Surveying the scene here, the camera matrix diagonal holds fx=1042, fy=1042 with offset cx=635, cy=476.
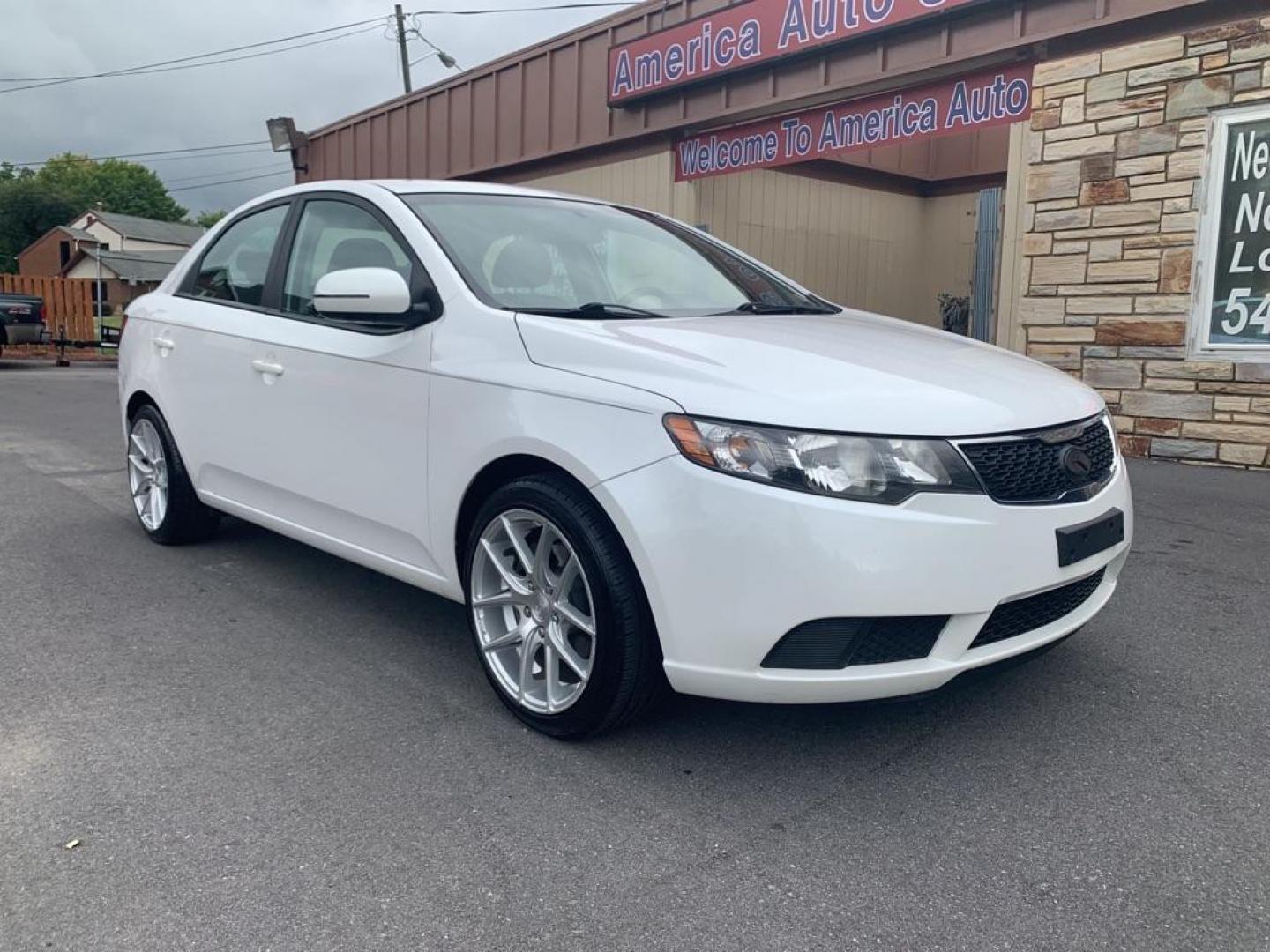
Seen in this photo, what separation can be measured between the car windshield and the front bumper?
0.92 meters

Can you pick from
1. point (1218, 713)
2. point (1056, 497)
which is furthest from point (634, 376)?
point (1218, 713)

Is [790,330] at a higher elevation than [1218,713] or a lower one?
higher

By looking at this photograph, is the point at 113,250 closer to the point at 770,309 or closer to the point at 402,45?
the point at 402,45

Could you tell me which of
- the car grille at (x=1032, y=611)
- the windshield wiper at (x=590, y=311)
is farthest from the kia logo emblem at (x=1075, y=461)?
the windshield wiper at (x=590, y=311)

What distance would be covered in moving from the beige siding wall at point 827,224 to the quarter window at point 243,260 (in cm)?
728

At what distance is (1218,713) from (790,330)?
173 centimetres

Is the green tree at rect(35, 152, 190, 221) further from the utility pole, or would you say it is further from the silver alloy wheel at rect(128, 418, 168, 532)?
the silver alloy wheel at rect(128, 418, 168, 532)

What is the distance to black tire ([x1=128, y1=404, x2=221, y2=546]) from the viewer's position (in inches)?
185

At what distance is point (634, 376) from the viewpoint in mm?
2641

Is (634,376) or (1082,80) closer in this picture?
(634,376)

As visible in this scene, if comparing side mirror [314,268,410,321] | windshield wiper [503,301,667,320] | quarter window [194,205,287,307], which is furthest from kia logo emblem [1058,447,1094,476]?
quarter window [194,205,287,307]

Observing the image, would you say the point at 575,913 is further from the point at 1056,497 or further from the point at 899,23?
the point at 899,23

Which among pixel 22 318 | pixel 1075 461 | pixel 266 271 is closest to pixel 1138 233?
pixel 1075 461

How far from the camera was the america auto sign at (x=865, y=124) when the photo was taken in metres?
8.46
